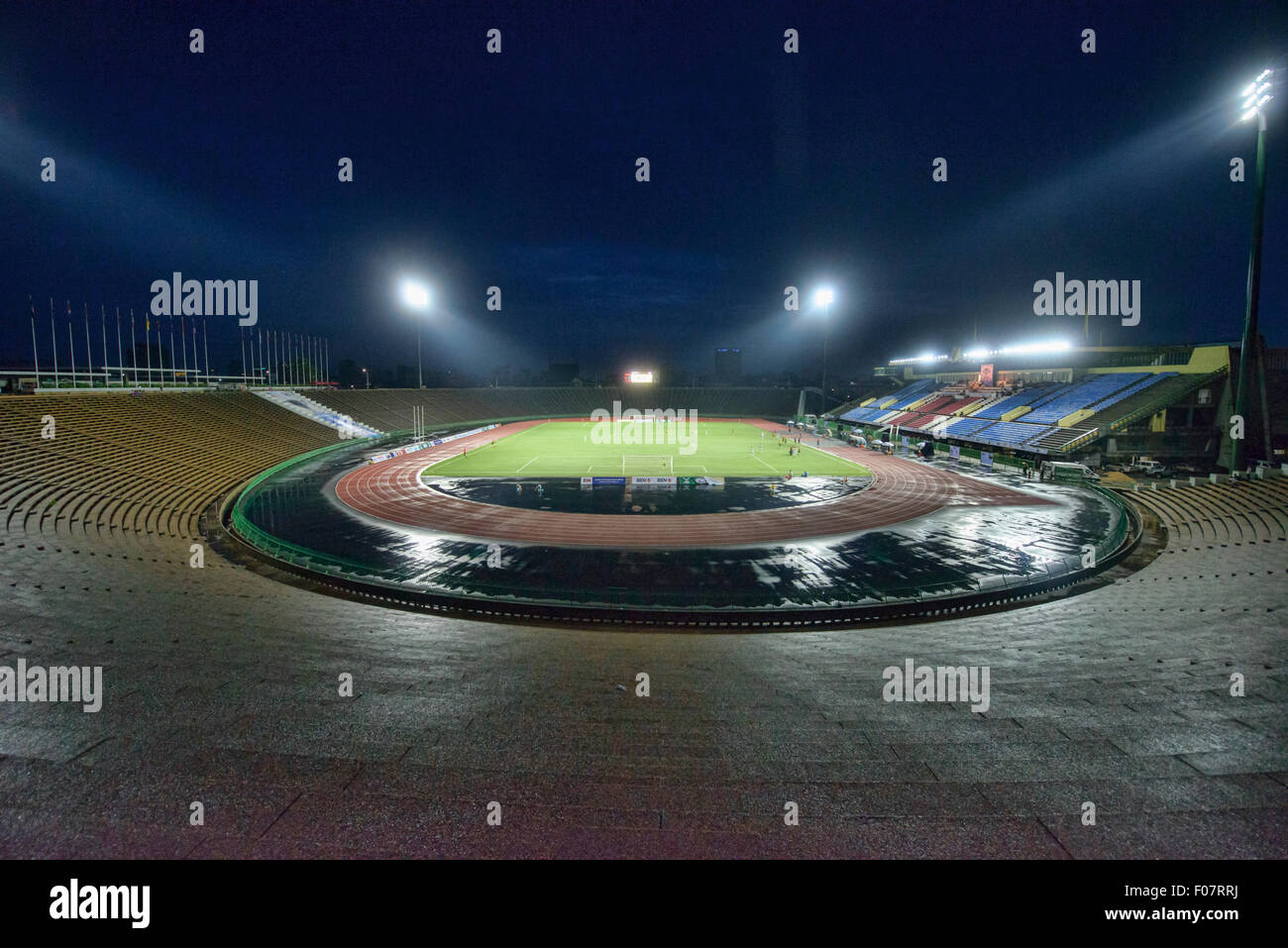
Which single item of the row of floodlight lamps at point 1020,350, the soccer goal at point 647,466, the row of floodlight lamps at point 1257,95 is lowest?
the soccer goal at point 647,466

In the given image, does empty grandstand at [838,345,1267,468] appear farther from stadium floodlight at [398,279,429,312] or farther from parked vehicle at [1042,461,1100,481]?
stadium floodlight at [398,279,429,312]

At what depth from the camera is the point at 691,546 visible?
20203 millimetres

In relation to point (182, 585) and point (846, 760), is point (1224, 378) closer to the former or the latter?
point (846, 760)

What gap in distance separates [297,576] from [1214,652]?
19587 millimetres

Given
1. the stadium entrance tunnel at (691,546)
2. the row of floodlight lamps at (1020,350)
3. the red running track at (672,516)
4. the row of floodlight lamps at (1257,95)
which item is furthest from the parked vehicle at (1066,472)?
the row of floodlight lamps at (1020,350)

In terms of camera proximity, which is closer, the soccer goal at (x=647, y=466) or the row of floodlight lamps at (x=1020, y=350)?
the soccer goal at (x=647, y=466)

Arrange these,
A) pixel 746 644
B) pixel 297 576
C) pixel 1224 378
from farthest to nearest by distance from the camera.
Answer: pixel 1224 378 → pixel 297 576 → pixel 746 644

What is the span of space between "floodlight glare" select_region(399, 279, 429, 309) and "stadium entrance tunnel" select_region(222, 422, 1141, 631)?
111ft

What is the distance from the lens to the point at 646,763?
20.2 ft

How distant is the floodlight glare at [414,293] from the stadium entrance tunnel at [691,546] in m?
33.7

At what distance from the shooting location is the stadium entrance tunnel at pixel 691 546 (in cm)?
1320

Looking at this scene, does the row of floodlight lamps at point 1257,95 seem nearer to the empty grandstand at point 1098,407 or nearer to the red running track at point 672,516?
the red running track at point 672,516

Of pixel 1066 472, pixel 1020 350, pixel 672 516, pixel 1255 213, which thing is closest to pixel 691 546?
pixel 672 516
